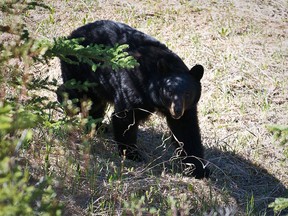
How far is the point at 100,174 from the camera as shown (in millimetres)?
5500

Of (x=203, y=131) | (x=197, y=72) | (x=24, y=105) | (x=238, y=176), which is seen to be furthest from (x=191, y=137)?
(x=24, y=105)

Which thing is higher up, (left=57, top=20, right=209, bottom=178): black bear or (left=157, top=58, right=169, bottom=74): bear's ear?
(left=157, top=58, right=169, bottom=74): bear's ear

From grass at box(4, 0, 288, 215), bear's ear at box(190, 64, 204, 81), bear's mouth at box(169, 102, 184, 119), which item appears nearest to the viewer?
grass at box(4, 0, 288, 215)

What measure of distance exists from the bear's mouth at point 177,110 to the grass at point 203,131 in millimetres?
332

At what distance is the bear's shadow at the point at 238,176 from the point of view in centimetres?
620

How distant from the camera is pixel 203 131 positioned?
800 cm

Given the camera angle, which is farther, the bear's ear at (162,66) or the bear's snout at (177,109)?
the bear's ear at (162,66)

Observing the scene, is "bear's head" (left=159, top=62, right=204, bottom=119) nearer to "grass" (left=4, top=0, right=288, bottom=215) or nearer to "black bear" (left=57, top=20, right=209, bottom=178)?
"black bear" (left=57, top=20, right=209, bottom=178)

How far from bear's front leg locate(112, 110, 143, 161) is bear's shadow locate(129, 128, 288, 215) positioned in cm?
19

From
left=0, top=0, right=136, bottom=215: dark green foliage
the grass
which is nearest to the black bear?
the grass

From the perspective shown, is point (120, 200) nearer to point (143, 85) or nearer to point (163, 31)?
point (143, 85)

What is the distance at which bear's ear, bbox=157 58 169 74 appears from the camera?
6.31 m

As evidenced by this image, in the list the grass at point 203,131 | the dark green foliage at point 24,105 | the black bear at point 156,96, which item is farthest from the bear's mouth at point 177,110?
the dark green foliage at point 24,105

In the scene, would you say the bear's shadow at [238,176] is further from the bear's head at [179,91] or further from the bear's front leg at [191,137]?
the bear's head at [179,91]
